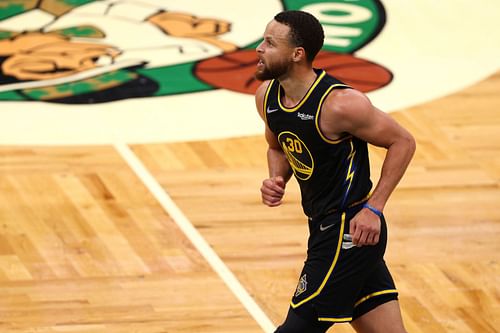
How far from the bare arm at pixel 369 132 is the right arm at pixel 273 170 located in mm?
339

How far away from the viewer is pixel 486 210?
310 inches

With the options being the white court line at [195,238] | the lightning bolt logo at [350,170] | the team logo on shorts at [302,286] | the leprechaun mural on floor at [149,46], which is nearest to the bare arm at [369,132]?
the lightning bolt logo at [350,170]

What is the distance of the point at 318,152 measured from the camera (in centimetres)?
481

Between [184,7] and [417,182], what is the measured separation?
174 inches

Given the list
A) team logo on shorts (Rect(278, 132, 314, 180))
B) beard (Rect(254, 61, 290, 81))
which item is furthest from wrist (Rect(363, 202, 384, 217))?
beard (Rect(254, 61, 290, 81))

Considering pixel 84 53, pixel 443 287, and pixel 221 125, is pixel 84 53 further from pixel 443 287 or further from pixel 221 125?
pixel 443 287

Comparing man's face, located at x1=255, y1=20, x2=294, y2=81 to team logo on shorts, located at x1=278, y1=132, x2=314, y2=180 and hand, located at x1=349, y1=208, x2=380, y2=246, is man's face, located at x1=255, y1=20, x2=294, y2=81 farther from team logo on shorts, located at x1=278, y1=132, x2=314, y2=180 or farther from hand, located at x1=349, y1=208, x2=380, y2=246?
hand, located at x1=349, y1=208, x2=380, y2=246

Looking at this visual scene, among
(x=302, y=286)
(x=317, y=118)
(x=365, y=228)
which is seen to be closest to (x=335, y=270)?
(x=302, y=286)

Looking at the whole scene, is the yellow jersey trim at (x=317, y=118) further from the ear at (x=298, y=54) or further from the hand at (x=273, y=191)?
the hand at (x=273, y=191)

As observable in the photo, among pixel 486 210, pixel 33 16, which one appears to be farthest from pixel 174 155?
pixel 33 16

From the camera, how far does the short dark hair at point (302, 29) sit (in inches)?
185

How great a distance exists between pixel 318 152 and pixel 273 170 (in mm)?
431

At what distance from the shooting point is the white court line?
256 inches

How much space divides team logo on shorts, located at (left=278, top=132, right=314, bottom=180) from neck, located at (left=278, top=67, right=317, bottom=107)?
14cm
